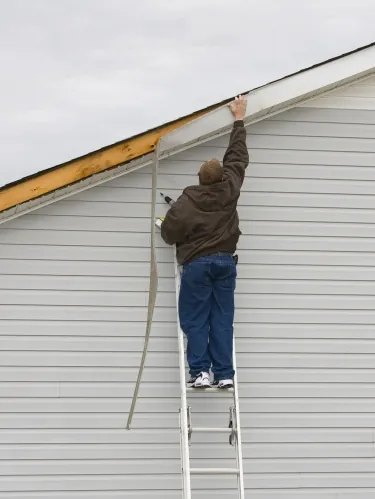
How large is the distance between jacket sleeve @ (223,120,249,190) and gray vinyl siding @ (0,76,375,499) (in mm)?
591

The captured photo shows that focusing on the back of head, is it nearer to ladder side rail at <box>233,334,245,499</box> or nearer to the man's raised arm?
→ the man's raised arm

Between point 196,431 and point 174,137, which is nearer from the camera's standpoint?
point 196,431

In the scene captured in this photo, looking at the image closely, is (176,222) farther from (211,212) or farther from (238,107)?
(238,107)

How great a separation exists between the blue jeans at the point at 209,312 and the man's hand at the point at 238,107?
3.91ft

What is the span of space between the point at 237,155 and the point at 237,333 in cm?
157

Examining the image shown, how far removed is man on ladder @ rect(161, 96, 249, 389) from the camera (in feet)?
30.6

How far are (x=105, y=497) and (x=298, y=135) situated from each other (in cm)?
362

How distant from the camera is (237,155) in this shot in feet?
31.2

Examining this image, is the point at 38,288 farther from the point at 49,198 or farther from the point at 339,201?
the point at 339,201

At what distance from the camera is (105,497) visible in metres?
9.52

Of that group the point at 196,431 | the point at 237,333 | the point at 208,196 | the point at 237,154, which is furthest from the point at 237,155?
the point at 196,431

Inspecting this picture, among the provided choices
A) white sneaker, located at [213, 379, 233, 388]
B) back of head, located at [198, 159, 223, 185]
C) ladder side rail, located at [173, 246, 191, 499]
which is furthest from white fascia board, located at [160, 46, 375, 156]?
white sneaker, located at [213, 379, 233, 388]

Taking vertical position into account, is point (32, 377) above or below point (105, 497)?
above

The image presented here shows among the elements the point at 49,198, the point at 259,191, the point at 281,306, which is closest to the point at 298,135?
the point at 259,191
